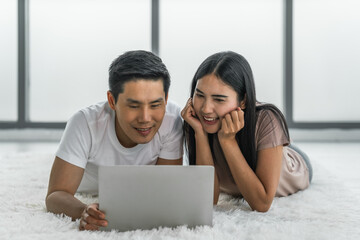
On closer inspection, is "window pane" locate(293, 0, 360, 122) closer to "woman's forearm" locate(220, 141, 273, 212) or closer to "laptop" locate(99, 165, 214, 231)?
"woman's forearm" locate(220, 141, 273, 212)

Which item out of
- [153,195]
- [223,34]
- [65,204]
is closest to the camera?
[153,195]

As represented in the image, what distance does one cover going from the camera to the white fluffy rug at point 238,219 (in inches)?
49.1

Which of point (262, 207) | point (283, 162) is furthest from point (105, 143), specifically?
point (283, 162)

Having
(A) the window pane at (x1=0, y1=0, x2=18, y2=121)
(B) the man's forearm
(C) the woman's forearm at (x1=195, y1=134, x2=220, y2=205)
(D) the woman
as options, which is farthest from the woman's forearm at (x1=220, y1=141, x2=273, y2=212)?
(A) the window pane at (x1=0, y1=0, x2=18, y2=121)

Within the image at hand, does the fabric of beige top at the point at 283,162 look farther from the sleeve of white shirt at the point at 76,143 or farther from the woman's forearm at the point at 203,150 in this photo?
the sleeve of white shirt at the point at 76,143

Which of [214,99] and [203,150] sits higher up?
[214,99]

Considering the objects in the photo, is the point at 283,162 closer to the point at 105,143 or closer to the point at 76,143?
the point at 105,143

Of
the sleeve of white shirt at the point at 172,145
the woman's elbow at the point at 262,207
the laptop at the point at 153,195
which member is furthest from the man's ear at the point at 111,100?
the woman's elbow at the point at 262,207

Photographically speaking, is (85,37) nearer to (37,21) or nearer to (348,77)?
(37,21)

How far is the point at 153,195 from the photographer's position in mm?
1243

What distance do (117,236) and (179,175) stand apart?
0.26 metres

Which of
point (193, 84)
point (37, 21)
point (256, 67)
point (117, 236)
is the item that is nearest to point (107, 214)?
point (117, 236)

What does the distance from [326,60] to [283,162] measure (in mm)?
3475

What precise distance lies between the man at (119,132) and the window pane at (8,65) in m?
3.81
